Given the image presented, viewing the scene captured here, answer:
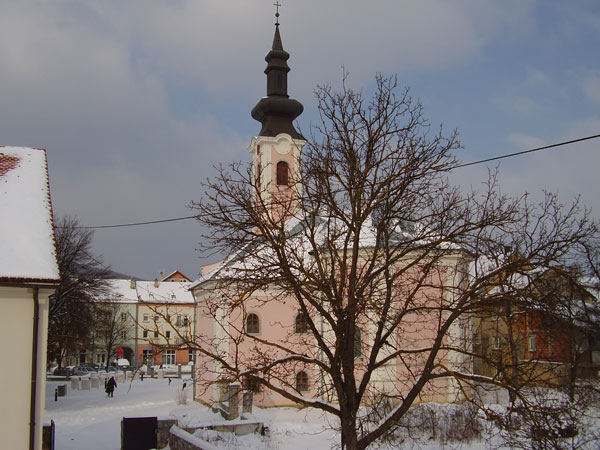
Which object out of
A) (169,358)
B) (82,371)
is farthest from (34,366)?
(169,358)

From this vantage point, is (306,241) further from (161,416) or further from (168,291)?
(168,291)

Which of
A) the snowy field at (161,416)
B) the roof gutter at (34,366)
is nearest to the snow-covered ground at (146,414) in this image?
the snowy field at (161,416)

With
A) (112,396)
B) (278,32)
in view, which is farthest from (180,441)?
(278,32)

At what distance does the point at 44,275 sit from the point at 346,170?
17.1ft

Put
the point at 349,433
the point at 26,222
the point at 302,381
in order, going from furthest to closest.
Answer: the point at 302,381, the point at 26,222, the point at 349,433

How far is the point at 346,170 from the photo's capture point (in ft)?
34.7

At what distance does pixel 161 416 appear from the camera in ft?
71.4

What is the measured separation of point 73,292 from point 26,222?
67.8 feet

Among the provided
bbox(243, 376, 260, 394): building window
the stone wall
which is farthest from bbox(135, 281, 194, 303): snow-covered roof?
bbox(243, 376, 260, 394): building window

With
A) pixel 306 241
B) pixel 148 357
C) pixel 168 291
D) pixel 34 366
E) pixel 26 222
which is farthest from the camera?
pixel 168 291

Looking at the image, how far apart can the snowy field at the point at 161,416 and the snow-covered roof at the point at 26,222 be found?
5.44m

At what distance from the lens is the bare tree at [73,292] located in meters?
29.5

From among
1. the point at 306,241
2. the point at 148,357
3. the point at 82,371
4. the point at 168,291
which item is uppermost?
the point at 168,291

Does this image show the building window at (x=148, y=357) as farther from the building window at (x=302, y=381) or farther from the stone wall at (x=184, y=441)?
the building window at (x=302, y=381)
